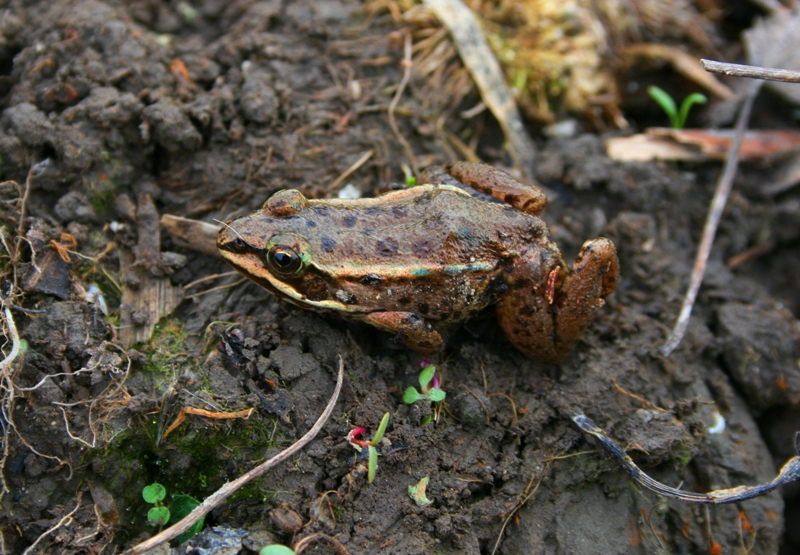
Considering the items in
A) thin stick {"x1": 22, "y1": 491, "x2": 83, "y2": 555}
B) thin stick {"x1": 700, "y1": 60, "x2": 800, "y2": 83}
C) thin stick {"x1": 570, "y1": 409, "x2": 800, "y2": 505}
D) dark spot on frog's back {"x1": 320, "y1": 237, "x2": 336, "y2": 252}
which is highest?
thin stick {"x1": 700, "y1": 60, "x2": 800, "y2": 83}

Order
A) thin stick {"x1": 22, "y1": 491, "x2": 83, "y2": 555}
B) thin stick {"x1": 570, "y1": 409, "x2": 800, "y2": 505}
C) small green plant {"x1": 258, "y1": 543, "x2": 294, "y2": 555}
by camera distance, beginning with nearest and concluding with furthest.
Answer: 1. small green plant {"x1": 258, "y1": 543, "x2": 294, "y2": 555}
2. thin stick {"x1": 22, "y1": 491, "x2": 83, "y2": 555}
3. thin stick {"x1": 570, "y1": 409, "x2": 800, "y2": 505}

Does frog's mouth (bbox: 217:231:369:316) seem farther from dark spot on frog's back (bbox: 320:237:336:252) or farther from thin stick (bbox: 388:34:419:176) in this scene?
thin stick (bbox: 388:34:419:176)

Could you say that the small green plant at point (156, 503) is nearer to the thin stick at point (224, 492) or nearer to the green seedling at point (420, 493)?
the thin stick at point (224, 492)

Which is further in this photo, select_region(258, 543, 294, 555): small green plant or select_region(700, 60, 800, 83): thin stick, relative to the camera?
select_region(700, 60, 800, 83): thin stick

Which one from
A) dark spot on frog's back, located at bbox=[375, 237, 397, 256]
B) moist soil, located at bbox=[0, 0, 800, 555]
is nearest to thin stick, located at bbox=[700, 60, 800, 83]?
moist soil, located at bbox=[0, 0, 800, 555]

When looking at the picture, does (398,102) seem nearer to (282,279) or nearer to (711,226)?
(282,279)

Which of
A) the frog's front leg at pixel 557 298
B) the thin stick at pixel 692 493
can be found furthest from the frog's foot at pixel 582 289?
the thin stick at pixel 692 493

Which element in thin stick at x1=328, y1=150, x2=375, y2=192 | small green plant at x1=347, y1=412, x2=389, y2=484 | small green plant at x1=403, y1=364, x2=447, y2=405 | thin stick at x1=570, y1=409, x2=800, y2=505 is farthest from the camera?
thin stick at x1=328, y1=150, x2=375, y2=192
